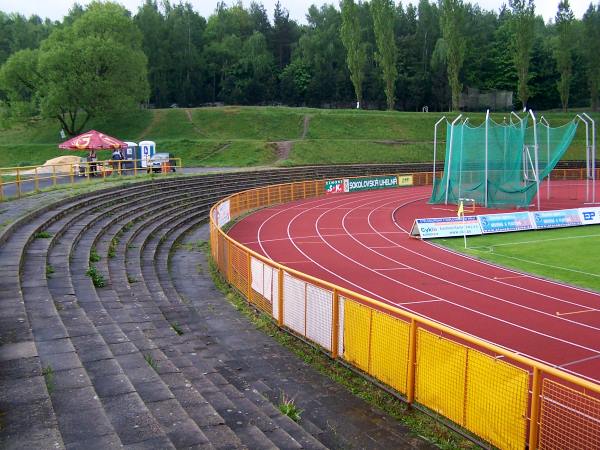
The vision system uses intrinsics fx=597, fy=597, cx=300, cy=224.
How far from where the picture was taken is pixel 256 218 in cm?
3177

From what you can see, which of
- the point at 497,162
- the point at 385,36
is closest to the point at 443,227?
the point at 497,162

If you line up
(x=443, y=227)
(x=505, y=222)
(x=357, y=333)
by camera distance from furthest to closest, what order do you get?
1. (x=505, y=222)
2. (x=443, y=227)
3. (x=357, y=333)

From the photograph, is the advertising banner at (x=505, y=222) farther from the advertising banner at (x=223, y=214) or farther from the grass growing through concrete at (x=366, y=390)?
the grass growing through concrete at (x=366, y=390)

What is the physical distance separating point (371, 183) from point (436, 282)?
28.2 m

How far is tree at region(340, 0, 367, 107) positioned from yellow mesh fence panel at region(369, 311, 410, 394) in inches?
2617

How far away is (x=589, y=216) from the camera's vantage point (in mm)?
29766

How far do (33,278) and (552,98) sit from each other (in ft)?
285

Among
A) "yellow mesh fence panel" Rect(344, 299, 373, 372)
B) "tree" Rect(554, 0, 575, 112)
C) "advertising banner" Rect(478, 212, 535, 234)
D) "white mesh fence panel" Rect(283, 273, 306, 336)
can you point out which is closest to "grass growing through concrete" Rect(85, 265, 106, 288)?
"white mesh fence panel" Rect(283, 273, 306, 336)

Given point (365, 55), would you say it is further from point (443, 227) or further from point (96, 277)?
point (96, 277)

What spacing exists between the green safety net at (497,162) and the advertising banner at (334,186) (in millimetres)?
8006

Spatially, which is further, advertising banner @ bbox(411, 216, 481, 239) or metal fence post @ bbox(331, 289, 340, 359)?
advertising banner @ bbox(411, 216, 481, 239)

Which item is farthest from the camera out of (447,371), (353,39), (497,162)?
(353,39)

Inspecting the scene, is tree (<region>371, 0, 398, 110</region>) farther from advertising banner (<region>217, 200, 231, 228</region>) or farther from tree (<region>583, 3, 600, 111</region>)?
advertising banner (<region>217, 200, 231, 228</region>)

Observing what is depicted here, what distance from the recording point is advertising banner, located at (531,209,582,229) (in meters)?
28.5
